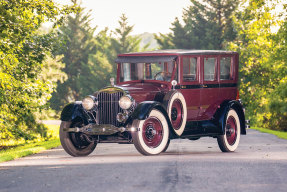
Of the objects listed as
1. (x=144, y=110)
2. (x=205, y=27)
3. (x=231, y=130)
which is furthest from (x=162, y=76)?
(x=205, y=27)

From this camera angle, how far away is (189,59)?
15594 mm

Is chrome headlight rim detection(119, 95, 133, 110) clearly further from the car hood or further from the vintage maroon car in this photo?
the car hood

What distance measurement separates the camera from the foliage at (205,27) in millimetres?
71562

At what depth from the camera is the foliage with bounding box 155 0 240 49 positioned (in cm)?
7156

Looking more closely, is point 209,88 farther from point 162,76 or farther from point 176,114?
point 176,114

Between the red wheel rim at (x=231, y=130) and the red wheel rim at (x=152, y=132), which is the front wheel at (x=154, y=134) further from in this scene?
the red wheel rim at (x=231, y=130)

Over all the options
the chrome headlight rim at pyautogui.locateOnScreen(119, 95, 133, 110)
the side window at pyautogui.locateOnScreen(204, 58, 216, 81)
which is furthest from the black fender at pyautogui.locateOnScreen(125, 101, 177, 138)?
the side window at pyautogui.locateOnScreen(204, 58, 216, 81)

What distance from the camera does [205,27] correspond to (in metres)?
75.2

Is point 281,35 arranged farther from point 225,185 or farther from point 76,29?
point 76,29

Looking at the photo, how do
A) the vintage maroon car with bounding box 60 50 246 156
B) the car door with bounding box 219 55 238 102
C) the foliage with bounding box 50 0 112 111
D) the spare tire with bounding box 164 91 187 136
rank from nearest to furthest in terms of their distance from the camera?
1. the vintage maroon car with bounding box 60 50 246 156
2. the spare tire with bounding box 164 91 187 136
3. the car door with bounding box 219 55 238 102
4. the foliage with bounding box 50 0 112 111

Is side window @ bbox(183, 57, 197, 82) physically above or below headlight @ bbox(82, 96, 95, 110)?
above

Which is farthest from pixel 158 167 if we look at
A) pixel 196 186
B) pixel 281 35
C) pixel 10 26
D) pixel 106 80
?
pixel 106 80

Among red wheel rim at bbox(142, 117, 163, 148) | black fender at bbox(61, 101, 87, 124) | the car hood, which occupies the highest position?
the car hood

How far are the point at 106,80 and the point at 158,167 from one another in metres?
71.8
